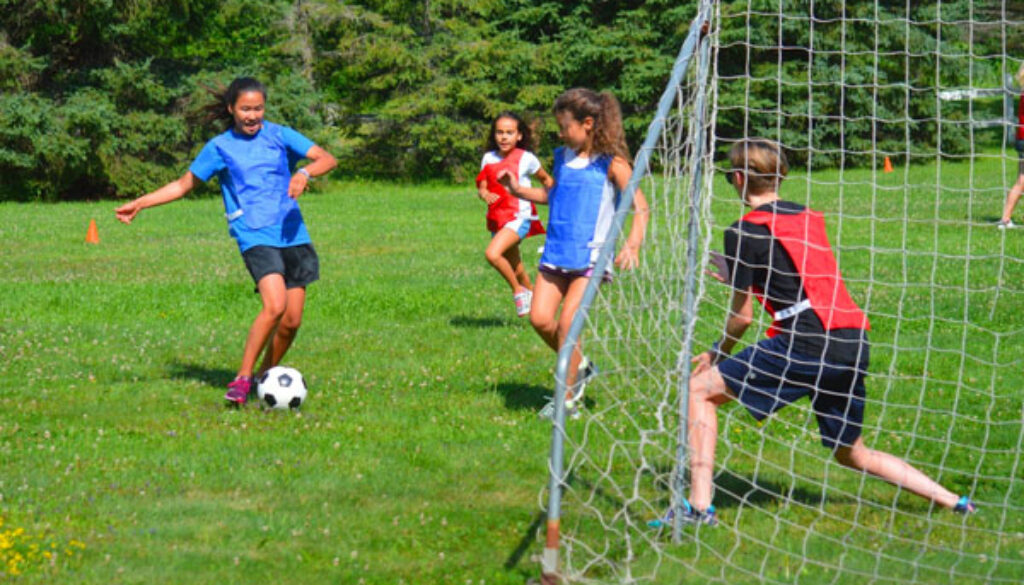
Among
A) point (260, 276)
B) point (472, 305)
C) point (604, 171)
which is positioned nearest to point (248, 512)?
point (260, 276)

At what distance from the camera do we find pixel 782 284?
206 inches

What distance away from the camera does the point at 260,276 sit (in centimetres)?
739

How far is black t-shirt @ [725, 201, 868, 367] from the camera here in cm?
512

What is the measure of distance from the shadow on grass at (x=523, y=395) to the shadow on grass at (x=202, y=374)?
1.90 m

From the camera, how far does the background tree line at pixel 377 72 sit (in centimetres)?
2741

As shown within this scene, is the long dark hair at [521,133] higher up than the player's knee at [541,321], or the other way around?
the long dark hair at [521,133]

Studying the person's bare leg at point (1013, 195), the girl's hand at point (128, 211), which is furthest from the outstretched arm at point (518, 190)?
the person's bare leg at point (1013, 195)

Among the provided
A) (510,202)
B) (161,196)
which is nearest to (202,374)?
(161,196)

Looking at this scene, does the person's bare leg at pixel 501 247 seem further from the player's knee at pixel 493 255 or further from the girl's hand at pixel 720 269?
the girl's hand at pixel 720 269

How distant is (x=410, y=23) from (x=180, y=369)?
2837 centimetres

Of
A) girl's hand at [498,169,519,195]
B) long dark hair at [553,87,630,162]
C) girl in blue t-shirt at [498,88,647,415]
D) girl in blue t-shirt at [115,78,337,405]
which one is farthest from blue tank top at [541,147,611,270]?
girl in blue t-shirt at [115,78,337,405]

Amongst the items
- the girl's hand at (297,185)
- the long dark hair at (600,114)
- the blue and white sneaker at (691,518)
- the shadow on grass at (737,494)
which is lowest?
the shadow on grass at (737,494)

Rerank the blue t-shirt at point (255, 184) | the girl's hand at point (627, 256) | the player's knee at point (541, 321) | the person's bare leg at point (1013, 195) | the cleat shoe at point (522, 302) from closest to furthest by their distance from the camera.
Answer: the girl's hand at point (627, 256) < the player's knee at point (541, 321) < the blue t-shirt at point (255, 184) < the cleat shoe at point (522, 302) < the person's bare leg at point (1013, 195)

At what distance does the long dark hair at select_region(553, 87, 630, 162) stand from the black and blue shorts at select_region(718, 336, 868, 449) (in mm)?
2074
